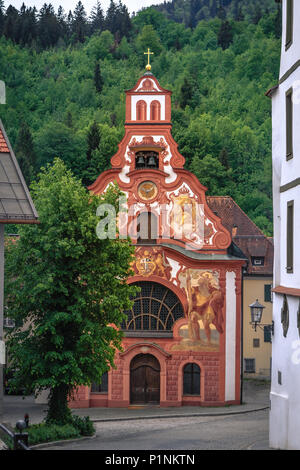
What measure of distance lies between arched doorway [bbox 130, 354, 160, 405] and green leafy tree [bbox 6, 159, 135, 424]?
40.4 feet

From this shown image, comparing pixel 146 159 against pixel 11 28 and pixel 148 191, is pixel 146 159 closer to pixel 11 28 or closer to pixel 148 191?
pixel 148 191

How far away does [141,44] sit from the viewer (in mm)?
170750

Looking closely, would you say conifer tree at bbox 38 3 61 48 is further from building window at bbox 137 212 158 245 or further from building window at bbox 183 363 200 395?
building window at bbox 183 363 200 395

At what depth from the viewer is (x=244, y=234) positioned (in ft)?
199

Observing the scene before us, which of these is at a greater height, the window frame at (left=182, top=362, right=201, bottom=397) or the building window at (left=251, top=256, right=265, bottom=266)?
the building window at (left=251, top=256, right=265, bottom=266)

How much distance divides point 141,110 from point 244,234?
56.2ft

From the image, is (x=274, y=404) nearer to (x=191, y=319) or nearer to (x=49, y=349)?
(x=49, y=349)

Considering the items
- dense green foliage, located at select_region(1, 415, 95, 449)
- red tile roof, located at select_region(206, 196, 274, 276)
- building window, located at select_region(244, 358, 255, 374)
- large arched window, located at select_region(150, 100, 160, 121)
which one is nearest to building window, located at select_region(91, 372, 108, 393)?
dense green foliage, located at select_region(1, 415, 95, 449)

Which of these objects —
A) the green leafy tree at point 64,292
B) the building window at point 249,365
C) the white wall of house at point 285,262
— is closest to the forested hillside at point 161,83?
the building window at point 249,365

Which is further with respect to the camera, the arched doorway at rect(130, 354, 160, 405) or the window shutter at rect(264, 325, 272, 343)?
the arched doorway at rect(130, 354, 160, 405)

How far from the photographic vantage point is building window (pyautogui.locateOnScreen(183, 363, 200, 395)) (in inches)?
1771

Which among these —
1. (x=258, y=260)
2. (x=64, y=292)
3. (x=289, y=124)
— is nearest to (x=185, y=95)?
(x=258, y=260)

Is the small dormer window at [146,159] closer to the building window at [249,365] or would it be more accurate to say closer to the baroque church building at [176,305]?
the baroque church building at [176,305]
